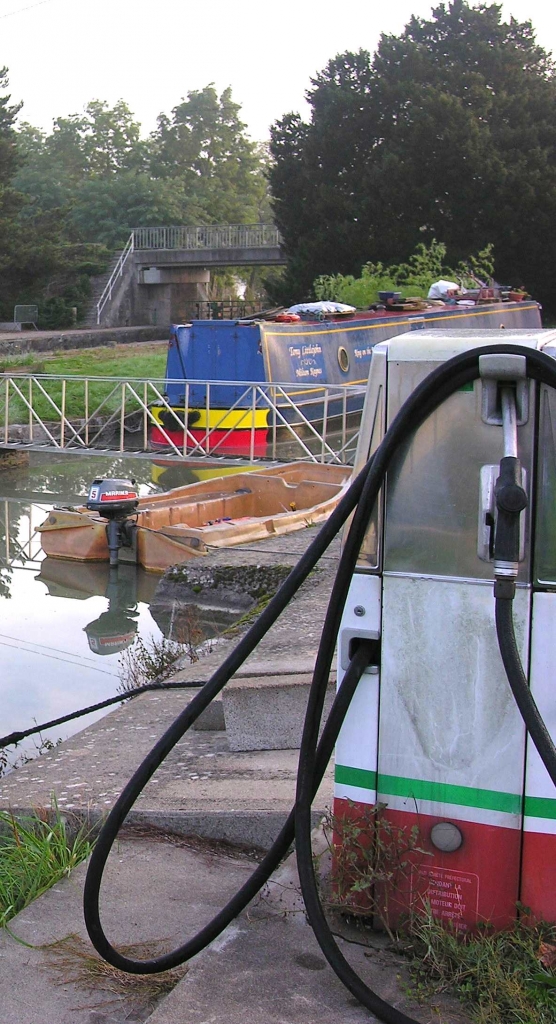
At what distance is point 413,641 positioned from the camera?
2697 mm

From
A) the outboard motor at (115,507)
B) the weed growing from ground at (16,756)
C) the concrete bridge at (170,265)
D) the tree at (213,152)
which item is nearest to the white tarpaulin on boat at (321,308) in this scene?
the outboard motor at (115,507)

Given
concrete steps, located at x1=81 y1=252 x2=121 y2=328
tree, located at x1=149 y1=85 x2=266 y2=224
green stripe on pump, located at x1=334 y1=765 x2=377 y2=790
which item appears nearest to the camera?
green stripe on pump, located at x1=334 y1=765 x2=377 y2=790

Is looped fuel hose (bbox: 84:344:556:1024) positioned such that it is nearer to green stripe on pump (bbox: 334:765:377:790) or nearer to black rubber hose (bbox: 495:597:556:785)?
green stripe on pump (bbox: 334:765:377:790)

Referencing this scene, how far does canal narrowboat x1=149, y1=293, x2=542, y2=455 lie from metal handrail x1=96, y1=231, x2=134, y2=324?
77.8 ft

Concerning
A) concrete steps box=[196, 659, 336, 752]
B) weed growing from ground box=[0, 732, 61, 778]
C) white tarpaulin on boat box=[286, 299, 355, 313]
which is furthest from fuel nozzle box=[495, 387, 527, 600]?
white tarpaulin on boat box=[286, 299, 355, 313]

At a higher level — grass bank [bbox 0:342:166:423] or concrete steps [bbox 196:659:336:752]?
grass bank [bbox 0:342:166:423]

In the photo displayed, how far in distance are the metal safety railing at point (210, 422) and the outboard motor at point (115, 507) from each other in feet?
11.6

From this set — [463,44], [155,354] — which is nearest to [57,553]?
[155,354]

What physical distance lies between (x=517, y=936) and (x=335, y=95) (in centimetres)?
4379

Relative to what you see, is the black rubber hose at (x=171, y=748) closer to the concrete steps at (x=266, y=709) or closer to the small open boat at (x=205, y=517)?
the concrete steps at (x=266, y=709)

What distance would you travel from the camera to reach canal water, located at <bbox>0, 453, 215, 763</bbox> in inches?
310

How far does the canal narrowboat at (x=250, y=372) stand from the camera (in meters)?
18.0

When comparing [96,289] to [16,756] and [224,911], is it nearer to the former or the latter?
[16,756]

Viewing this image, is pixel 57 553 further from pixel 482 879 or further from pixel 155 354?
pixel 155 354
